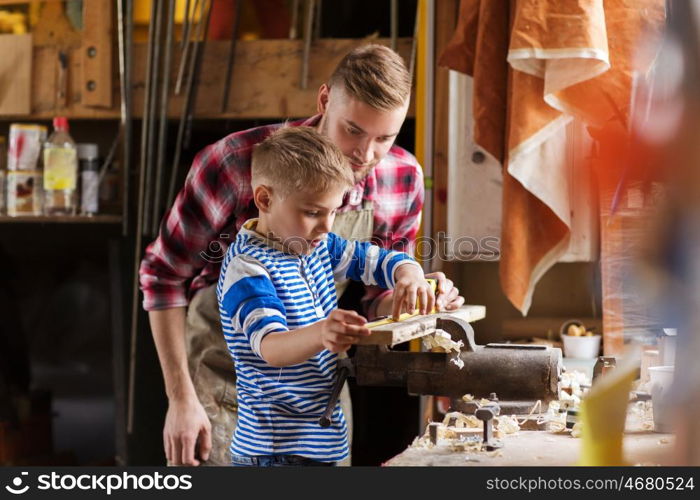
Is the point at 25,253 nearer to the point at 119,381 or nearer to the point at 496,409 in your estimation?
the point at 119,381

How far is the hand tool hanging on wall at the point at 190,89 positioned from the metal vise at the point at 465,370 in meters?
0.65

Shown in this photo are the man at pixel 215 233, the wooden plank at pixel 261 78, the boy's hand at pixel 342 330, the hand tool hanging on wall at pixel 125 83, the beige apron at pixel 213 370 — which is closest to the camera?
the boy's hand at pixel 342 330

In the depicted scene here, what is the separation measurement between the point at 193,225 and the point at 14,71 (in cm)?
48

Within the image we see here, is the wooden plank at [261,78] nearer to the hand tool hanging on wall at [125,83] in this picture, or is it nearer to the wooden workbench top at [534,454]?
the hand tool hanging on wall at [125,83]

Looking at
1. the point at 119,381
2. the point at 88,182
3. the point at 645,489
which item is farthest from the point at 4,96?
the point at 645,489

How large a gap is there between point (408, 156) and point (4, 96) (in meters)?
0.60

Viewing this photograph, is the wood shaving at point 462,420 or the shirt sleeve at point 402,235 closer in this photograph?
the wood shaving at point 462,420

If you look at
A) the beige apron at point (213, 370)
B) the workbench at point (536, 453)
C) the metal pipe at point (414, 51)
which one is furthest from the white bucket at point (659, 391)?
the metal pipe at point (414, 51)

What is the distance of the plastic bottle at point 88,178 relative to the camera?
1.40 meters

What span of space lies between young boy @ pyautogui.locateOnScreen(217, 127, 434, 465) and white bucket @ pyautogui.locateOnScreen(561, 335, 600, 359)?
513 mm

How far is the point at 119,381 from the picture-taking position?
1.57 m

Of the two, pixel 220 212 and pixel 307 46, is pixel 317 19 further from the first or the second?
pixel 220 212

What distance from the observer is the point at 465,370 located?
0.77m

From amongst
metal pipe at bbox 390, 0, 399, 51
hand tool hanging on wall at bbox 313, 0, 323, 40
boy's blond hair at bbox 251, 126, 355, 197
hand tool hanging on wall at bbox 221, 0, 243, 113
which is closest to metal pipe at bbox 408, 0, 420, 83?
metal pipe at bbox 390, 0, 399, 51
